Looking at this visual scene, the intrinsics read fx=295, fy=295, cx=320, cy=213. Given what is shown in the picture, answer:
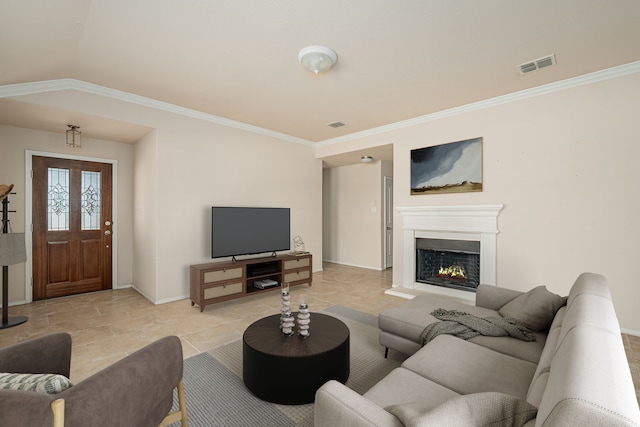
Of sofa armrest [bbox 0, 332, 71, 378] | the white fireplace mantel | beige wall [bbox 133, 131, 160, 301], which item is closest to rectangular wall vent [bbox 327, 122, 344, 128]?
the white fireplace mantel

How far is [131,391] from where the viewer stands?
1158 millimetres

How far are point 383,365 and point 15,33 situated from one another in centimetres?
374

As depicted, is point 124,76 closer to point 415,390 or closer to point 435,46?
point 435,46

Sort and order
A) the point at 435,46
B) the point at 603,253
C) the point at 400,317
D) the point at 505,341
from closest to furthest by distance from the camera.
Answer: the point at 505,341 → the point at 400,317 → the point at 435,46 → the point at 603,253

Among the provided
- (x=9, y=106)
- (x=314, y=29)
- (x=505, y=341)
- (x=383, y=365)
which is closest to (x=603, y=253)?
(x=505, y=341)

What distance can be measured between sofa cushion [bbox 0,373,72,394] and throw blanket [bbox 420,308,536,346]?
6.64ft

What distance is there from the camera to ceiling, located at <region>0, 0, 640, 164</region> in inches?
84.1

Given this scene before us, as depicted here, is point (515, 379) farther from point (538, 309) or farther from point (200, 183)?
point (200, 183)

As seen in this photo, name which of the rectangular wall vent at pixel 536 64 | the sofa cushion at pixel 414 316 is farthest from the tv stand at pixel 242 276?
the rectangular wall vent at pixel 536 64

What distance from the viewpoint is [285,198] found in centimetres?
549

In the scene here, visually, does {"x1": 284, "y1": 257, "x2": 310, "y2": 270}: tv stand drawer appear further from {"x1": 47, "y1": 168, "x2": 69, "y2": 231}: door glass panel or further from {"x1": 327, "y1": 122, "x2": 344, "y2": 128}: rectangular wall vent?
{"x1": 47, "y1": 168, "x2": 69, "y2": 231}: door glass panel

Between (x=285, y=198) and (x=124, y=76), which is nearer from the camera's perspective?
(x=124, y=76)

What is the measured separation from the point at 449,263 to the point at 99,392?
4.32 meters

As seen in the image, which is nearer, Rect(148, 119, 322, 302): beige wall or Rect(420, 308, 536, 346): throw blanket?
Rect(420, 308, 536, 346): throw blanket
